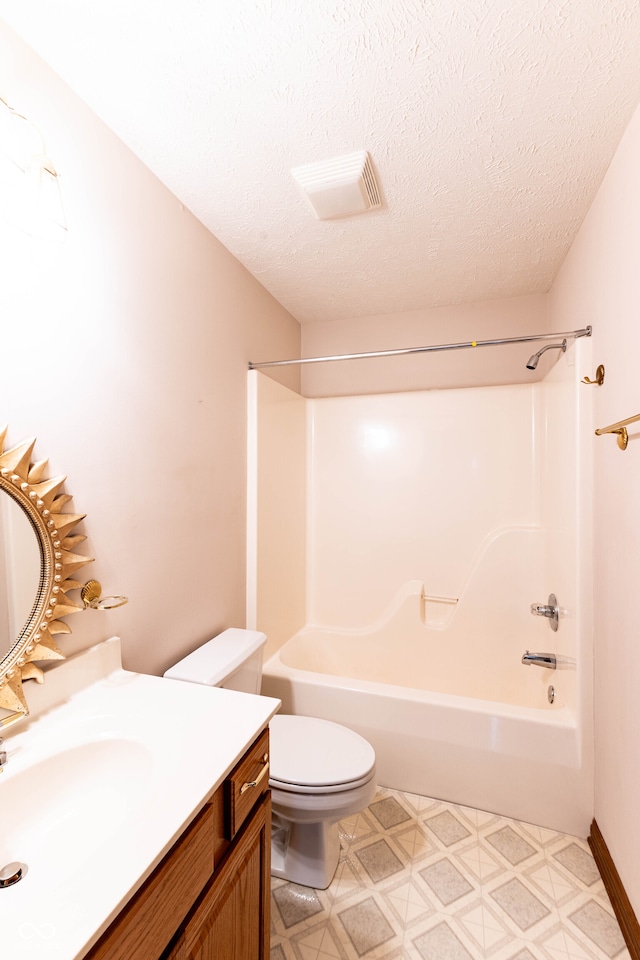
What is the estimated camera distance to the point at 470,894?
147 centimetres

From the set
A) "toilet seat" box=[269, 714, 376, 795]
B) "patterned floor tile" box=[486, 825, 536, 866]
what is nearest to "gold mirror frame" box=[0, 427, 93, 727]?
"toilet seat" box=[269, 714, 376, 795]

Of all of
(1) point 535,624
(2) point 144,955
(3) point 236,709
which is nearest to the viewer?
(2) point 144,955

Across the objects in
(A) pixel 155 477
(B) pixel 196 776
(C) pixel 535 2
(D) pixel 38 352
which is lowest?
(B) pixel 196 776

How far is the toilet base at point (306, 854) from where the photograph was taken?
1.48 m

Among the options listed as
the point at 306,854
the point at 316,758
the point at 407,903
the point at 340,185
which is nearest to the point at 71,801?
the point at 316,758

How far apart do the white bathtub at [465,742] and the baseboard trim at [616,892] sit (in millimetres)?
90

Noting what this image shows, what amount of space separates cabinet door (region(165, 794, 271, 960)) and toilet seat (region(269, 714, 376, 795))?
1.10 ft

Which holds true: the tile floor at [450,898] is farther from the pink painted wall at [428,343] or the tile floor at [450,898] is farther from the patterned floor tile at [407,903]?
the pink painted wall at [428,343]

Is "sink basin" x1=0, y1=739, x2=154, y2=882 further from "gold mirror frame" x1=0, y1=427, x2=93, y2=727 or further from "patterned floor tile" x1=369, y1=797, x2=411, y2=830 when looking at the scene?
"patterned floor tile" x1=369, y1=797, x2=411, y2=830

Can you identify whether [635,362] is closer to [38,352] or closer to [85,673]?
[38,352]

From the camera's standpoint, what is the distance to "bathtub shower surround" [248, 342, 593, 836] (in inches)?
68.7

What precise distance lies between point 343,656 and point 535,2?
262 centimetres

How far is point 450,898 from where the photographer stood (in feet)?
4.76

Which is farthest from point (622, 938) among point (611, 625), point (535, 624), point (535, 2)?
point (535, 2)
